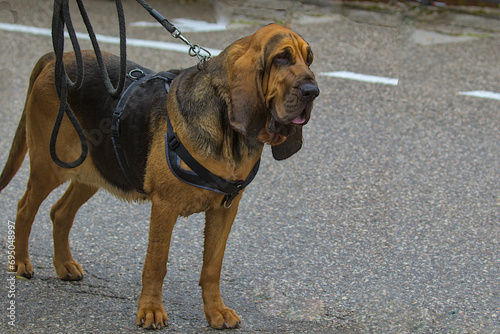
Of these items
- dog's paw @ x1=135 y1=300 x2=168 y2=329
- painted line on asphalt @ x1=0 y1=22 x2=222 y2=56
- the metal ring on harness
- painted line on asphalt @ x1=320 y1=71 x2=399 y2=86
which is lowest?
dog's paw @ x1=135 y1=300 x2=168 y2=329

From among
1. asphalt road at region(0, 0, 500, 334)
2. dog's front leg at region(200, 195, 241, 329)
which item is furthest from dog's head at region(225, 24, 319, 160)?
asphalt road at region(0, 0, 500, 334)

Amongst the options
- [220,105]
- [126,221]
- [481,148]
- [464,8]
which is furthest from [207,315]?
[464,8]

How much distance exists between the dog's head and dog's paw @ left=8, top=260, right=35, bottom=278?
1689 millimetres

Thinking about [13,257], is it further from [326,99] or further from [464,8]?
[464,8]

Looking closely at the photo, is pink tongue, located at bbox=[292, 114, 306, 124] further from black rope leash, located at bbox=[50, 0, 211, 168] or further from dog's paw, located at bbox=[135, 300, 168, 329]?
dog's paw, located at bbox=[135, 300, 168, 329]

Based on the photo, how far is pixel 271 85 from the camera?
2.83 metres

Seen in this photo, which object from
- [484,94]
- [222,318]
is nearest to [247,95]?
[222,318]

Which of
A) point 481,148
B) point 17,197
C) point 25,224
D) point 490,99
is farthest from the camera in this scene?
point 490,99

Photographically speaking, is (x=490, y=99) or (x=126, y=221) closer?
(x=126, y=221)

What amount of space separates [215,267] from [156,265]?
1.04 ft

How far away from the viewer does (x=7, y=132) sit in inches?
240

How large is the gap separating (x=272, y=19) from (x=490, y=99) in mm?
3129

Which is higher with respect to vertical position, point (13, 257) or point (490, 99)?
point (490, 99)

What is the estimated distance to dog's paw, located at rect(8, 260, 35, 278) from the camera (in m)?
3.84
